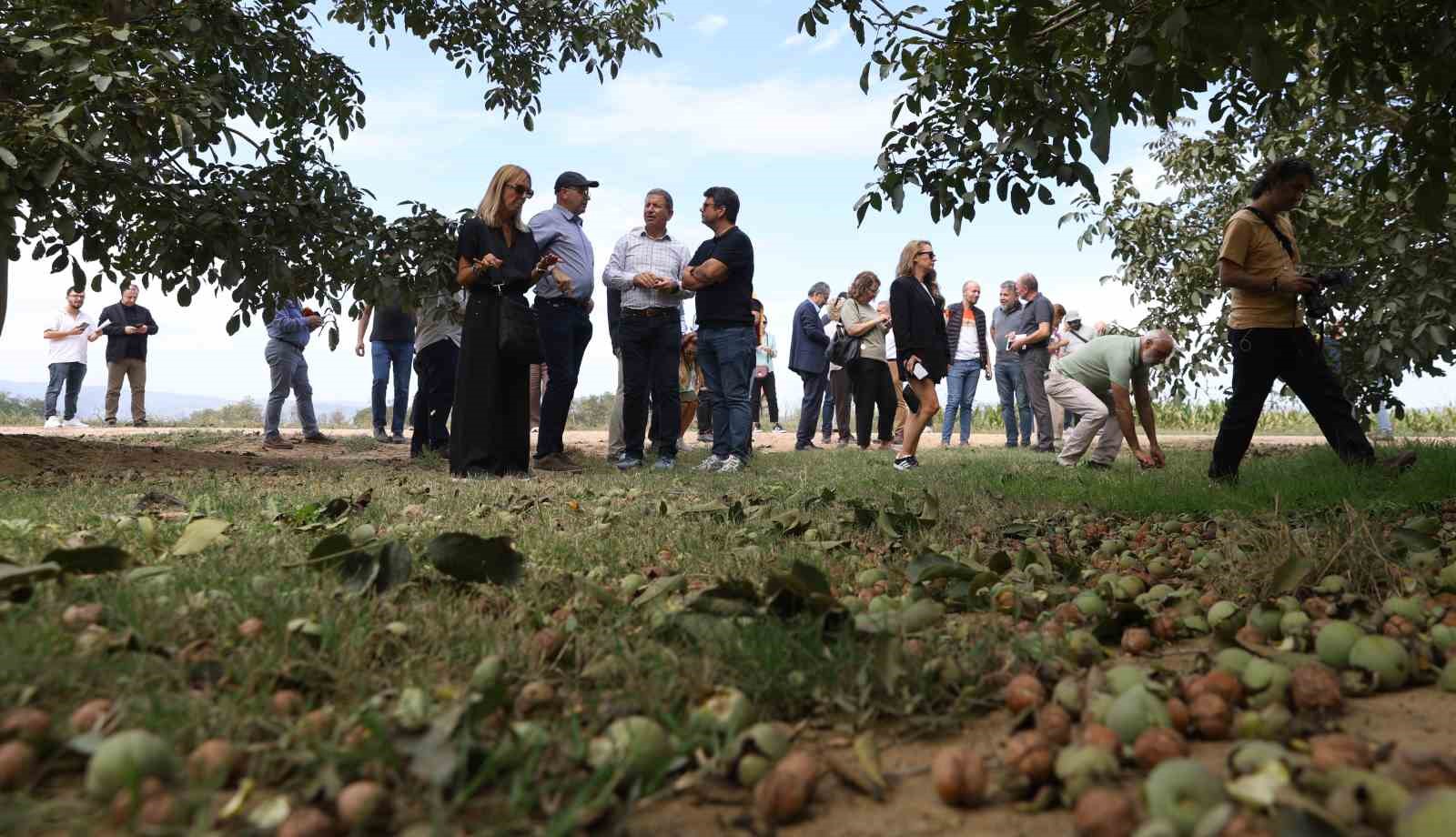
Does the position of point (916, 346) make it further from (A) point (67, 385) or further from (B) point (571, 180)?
(A) point (67, 385)

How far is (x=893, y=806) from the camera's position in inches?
56.4

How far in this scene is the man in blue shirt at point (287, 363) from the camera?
10609 mm

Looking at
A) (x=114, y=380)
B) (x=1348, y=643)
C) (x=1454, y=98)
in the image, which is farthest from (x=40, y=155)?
(x=114, y=380)

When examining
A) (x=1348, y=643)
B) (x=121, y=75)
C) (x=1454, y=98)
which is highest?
(x=121, y=75)

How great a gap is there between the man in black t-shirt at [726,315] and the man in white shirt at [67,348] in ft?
35.9

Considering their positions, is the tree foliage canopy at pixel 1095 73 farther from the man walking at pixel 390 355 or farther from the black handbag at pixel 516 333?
the man walking at pixel 390 355

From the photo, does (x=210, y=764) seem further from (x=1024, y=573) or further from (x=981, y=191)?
(x=981, y=191)

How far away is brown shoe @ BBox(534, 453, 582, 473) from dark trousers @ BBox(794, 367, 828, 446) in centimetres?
413

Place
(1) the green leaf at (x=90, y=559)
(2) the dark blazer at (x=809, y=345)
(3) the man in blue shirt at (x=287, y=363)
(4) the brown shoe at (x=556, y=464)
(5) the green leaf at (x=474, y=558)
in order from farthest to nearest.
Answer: (2) the dark blazer at (x=809, y=345) < (3) the man in blue shirt at (x=287, y=363) < (4) the brown shoe at (x=556, y=464) < (5) the green leaf at (x=474, y=558) < (1) the green leaf at (x=90, y=559)

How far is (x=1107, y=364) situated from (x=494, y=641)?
730 centimetres

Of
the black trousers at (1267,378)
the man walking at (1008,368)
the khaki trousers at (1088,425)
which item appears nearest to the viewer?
the black trousers at (1267,378)

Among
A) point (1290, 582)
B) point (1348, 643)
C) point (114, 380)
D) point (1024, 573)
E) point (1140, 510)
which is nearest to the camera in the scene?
point (1348, 643)

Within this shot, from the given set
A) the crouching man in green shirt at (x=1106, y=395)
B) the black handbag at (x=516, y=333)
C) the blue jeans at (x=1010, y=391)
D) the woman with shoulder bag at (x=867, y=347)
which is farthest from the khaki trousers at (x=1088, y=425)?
the black handbag at (x=516, y=333)

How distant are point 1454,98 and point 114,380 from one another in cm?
1660
